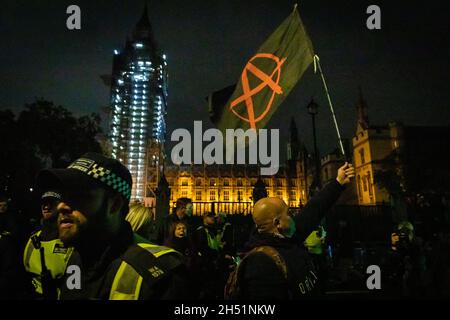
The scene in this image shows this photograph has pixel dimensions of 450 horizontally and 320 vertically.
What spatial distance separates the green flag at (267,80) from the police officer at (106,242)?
10.6 feet

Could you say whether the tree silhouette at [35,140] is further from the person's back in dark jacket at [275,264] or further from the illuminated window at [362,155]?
the illuminated window at [362,155]

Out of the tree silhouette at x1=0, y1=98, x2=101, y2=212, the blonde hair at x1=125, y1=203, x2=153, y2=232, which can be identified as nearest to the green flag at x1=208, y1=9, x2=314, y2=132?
the blonde hair at x1=125, y1=203, x2=153, y2=232

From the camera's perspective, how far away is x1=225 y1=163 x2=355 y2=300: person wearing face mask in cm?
215

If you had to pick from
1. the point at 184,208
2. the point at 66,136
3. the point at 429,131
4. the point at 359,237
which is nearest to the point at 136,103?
the point at 66,136

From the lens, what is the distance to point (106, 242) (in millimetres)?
1759

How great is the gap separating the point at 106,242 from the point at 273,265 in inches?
47.7

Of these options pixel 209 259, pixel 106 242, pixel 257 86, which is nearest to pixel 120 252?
pixel 106 242

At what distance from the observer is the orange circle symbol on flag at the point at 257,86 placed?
15.8 ft

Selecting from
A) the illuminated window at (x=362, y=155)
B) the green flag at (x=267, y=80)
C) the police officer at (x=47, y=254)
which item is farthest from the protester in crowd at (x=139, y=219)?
the illuminated window at (x=362, y=155)

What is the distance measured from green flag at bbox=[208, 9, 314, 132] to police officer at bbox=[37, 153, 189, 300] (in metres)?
3.22

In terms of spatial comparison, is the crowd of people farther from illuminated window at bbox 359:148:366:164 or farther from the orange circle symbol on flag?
illuminated window at bbox 359:148:366:164

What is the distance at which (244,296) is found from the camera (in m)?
2.26
